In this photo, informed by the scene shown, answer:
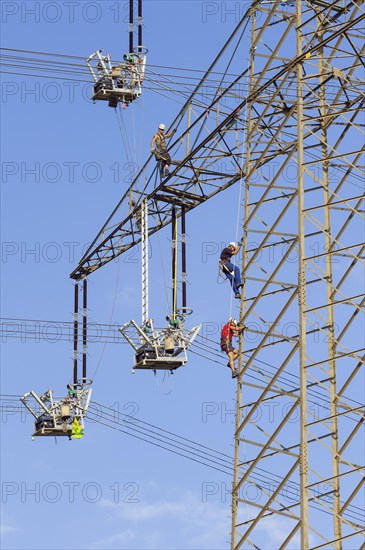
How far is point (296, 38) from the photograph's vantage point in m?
39.1

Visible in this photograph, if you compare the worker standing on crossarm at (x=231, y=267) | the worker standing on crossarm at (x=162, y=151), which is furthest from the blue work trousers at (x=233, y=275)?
the worker standing on crossarm at (x=162, y=151)

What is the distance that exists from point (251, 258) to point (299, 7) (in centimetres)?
550

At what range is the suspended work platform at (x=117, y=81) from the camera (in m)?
47.5

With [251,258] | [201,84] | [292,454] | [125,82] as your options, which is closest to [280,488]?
[292,454]

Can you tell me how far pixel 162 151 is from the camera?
46312 mm

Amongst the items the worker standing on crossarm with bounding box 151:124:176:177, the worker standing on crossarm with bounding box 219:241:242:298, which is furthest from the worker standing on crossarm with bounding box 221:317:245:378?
the worker standing on crossarm with bounding box 151:124:176:177

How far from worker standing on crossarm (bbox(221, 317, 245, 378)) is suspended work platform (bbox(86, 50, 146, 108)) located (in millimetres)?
9238

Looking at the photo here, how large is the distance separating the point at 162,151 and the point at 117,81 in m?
2.62

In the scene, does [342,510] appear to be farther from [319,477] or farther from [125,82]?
[125,82]

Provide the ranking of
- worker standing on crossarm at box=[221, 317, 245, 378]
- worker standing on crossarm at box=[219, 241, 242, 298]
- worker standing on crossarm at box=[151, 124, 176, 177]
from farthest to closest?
worker standing on crossarm at box=[151, 124, 176, 177] < worker standing on crossarm at box=[219, 241, 242, 298] < worker standing on crossarm at box=[221, 317, 245, 378]

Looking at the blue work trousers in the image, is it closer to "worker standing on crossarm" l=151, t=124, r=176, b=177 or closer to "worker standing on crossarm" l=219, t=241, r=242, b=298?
"worker standing on crossarm" l=219, t=241, r=242, b=298

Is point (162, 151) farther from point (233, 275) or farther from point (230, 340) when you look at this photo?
point (230, 340)

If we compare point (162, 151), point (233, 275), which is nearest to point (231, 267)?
point (233, 275)

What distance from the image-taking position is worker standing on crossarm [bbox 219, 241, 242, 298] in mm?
41375
